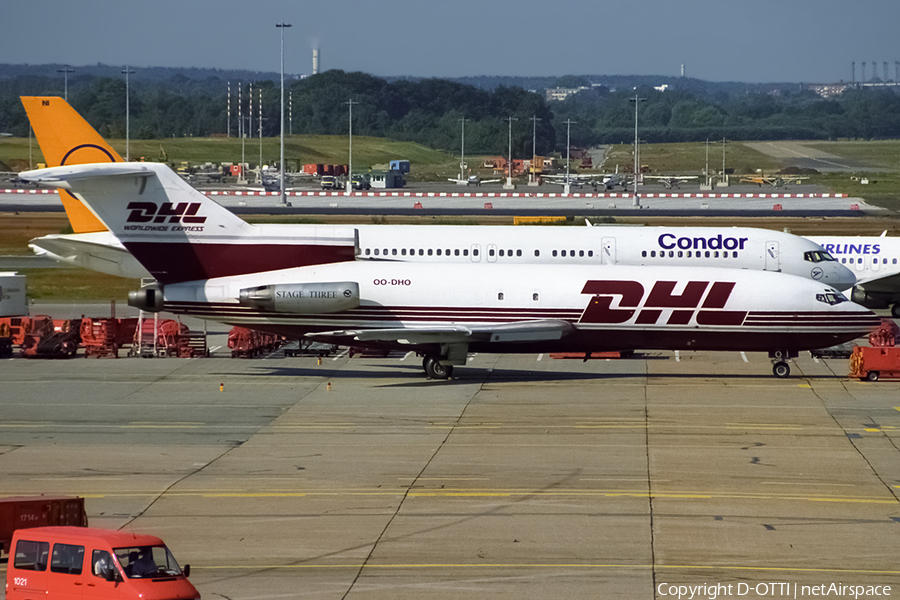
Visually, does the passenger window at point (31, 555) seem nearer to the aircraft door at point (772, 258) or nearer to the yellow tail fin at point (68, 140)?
the yellow tail fin at point (68, 140)

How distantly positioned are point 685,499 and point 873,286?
1290 inches

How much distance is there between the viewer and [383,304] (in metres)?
38.0

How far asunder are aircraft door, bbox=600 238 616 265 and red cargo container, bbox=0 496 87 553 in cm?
2984

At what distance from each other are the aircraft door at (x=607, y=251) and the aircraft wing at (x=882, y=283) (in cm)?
1357

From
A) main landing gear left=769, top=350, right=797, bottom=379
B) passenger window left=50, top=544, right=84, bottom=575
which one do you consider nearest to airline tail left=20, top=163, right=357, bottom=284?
main landing gear left=769, top=350, right=797, bottom=379

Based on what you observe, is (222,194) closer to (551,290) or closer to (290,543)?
(551,290)

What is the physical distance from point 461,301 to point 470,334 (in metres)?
1.26

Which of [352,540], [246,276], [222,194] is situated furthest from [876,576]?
[222,194]

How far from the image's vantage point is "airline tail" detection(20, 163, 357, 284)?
126 feet

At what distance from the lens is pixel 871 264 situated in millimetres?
52375

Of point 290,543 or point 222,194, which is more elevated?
point 222,194

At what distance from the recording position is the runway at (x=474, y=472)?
18969 mm

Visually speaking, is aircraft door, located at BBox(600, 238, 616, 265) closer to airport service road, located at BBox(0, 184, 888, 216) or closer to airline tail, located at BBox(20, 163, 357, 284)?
airline tail, located at BBox(20, 163, 357, 284)

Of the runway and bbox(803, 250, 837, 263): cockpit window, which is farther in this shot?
bbox(803, 250, 837, 263): cockpit window
